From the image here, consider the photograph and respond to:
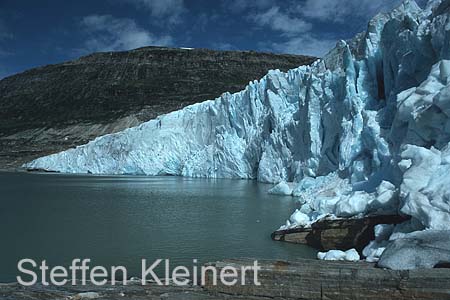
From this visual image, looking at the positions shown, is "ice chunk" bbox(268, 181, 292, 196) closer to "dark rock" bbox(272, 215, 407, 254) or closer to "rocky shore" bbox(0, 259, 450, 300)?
"dark rock" bbox(272, 215, 407, 254)

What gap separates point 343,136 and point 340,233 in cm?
713

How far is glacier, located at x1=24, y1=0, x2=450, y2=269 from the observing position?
6.23m

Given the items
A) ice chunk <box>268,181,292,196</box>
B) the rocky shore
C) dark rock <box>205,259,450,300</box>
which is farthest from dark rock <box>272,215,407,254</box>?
ice chunk <box>268,181,292,196</box>

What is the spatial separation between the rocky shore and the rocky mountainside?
42298mm

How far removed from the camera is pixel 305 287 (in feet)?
11.0

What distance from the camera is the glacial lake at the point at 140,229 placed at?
7.10 m

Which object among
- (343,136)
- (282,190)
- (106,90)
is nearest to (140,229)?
(282,190)

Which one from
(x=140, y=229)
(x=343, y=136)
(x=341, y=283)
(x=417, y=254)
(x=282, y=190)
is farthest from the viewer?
(x=282, y=190)

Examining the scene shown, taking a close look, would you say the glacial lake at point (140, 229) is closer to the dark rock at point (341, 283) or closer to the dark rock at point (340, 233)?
the dark rock at point (340, 233)

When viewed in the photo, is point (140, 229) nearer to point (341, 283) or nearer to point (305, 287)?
point (305, 287)

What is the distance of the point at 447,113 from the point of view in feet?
21.1

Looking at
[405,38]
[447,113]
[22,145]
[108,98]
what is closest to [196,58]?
[108,98]

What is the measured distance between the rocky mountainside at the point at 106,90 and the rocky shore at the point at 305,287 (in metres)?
42.3

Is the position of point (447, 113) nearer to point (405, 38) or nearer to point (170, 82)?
point (405, 38)
